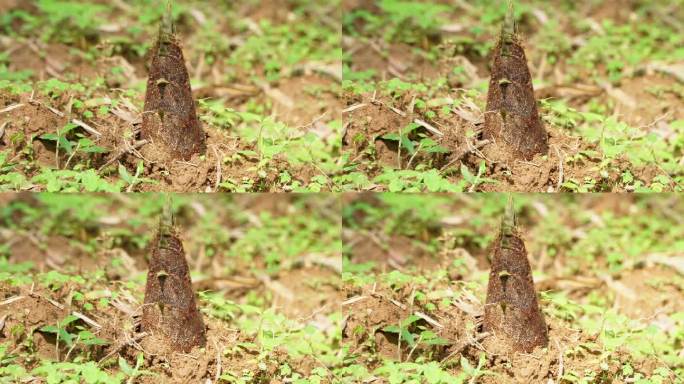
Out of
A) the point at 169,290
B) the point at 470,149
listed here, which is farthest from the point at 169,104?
the point at 470,149

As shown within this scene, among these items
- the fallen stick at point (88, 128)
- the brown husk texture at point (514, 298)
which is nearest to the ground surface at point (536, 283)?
the brown husk texture at point (514, 298)

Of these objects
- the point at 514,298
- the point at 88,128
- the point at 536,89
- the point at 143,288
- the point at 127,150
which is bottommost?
the point at 143,288

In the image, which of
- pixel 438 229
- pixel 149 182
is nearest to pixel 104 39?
pixel 149 182

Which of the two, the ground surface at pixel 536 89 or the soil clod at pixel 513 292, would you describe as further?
the ground surface at pixel 536 89

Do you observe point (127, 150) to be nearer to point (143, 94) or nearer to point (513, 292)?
point (143, 94)

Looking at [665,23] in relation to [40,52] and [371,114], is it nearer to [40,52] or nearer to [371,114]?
[371,114]

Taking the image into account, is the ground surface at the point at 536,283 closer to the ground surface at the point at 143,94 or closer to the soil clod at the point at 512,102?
the soil clod at the point at 512,102

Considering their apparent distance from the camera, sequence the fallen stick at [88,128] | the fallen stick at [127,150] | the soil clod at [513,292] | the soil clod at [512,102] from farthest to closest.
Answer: the fallen stick at [88,128], the fallen stick at [127,150], the soil clod at [512,102], the soil clod at [513,292]
